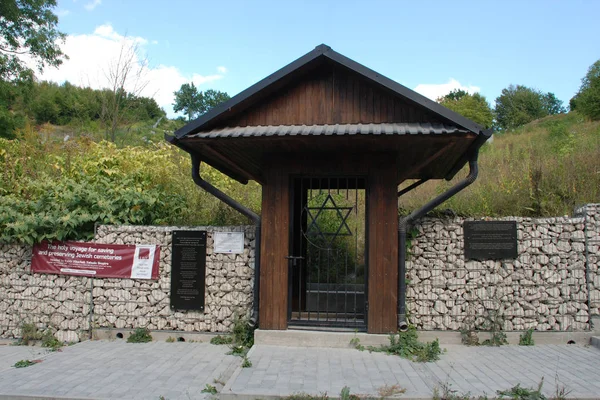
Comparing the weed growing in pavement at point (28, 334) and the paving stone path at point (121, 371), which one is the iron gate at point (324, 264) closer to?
the paving stone path at point (121, 371)

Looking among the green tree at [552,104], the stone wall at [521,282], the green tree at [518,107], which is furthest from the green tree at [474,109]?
the stone wall at [521,282]

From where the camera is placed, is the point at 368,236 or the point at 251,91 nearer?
the point at 251,91

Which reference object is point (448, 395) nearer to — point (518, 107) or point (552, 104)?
point (518, 107)

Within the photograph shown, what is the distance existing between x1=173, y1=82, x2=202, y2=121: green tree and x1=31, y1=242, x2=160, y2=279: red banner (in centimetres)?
5618

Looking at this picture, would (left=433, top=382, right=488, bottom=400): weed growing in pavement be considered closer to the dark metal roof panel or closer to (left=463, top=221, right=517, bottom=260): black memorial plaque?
(left=463, top=221, right=517, bottom=260): black memorial plaque

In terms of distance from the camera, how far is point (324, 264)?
37.6 feet

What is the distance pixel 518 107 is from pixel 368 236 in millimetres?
53013

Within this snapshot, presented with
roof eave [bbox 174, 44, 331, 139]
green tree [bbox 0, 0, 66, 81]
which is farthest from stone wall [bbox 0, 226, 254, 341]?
green tree [bbox 0, 0, 66, 81]

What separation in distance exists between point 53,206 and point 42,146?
7059mm

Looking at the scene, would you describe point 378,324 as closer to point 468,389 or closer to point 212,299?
point 468,389

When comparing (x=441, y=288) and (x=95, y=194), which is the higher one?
(x=95, y=194)

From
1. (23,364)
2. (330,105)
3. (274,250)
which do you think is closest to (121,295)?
(23,364)

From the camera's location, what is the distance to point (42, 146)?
14117mm

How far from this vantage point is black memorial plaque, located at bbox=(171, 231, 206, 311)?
24.8ft
